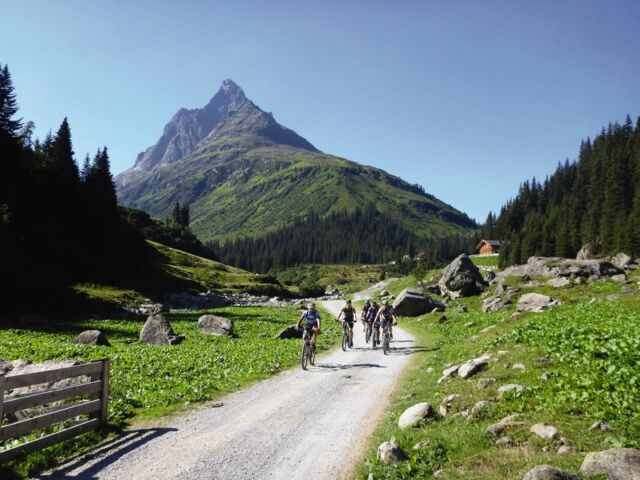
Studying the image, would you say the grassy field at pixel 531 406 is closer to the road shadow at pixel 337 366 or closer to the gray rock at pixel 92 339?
the road shadow at pixel 337 366

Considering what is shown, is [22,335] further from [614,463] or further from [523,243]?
[523,243]

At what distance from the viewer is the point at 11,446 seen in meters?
9.41

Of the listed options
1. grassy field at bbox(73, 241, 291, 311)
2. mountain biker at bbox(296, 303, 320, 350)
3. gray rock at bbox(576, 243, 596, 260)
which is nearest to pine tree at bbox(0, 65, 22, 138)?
grassy field at bbox(73, 241, 291, 311)

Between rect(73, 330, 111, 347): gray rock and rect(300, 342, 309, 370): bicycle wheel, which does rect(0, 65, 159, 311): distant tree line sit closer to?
rect(73, 330, 111, 347): gray rock

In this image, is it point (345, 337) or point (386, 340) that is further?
point (345, 337)

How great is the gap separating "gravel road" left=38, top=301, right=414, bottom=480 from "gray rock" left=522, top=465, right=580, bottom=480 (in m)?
3.97

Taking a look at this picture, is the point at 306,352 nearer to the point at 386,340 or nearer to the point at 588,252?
the point at 386,340

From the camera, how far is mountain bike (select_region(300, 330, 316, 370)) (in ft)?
70.7

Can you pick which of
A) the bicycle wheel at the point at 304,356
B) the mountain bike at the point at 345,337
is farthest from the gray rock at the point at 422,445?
the mountain bike at the point at 345,337

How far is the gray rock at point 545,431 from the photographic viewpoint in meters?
8.21

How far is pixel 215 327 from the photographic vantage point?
118ft

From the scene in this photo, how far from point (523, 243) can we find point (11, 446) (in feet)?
420

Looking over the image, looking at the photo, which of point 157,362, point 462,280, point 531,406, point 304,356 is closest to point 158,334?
point 157,362

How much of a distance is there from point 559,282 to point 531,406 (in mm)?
42145
